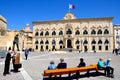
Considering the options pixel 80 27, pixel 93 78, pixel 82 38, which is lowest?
pixel 93 78

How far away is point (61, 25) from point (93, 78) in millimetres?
62585

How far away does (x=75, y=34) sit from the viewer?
2753 inches

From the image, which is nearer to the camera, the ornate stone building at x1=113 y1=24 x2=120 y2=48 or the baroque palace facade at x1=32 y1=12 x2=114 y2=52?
the baroque palace facade at x1=32 y1=12 x2=114 y2=52

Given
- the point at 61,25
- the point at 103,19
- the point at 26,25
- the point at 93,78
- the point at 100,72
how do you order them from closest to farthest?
1. the point at 93,78
2. the point at 100,72
3. the point at 103,19
4. the point at 61,25
5. the point at 26,25

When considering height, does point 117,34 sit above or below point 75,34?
above

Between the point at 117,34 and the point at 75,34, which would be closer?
the point at 75,34

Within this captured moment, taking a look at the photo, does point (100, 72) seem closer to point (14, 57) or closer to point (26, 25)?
point (14, 57)

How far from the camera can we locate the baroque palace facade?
66.8 meters

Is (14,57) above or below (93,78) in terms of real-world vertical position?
above

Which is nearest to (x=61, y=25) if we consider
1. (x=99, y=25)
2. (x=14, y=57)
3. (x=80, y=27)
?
(x=80, y=27)

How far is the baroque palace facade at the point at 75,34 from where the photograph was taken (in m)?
66.8

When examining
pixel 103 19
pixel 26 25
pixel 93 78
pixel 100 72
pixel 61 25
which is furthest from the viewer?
pixel 26 25

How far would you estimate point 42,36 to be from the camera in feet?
246

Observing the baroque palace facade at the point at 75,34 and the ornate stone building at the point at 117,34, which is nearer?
the baroque palace facade at the point at 75,34
